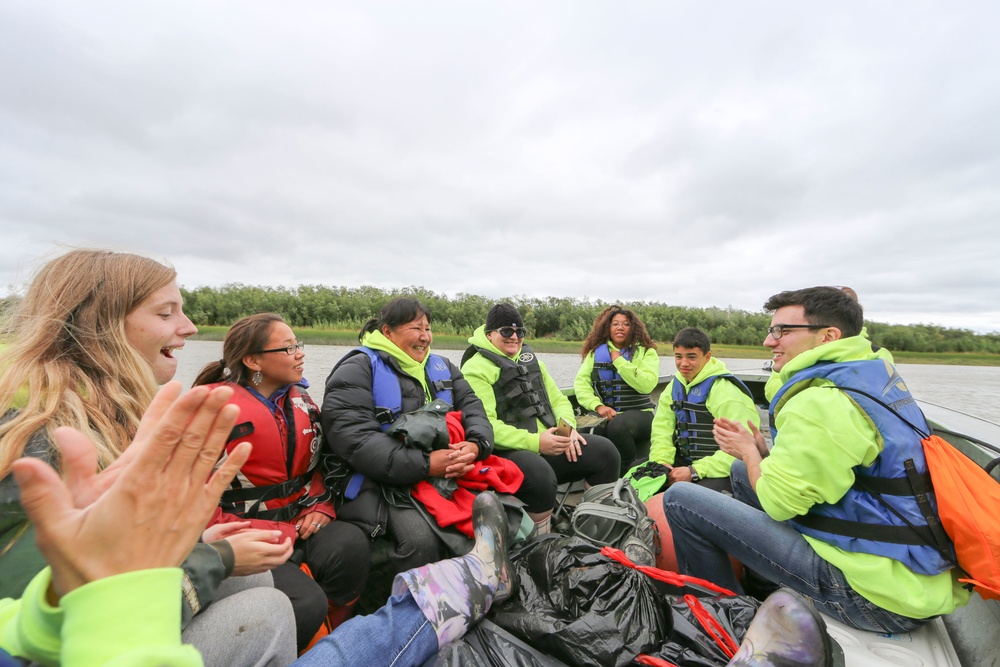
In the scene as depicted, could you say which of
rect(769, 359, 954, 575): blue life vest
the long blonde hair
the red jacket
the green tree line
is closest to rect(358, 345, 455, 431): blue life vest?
the red jacket

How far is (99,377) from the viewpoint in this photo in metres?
1.30

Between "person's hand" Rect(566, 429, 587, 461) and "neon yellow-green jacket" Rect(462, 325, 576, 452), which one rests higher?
"neon yellow-green jacket" Rect(462, 325, 576, 452)

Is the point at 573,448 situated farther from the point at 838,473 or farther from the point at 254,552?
the point at 254,552

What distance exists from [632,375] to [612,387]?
0.82 ft

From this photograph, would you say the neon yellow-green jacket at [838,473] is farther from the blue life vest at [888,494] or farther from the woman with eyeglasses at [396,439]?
the woman with eyeglasses at [396,439]

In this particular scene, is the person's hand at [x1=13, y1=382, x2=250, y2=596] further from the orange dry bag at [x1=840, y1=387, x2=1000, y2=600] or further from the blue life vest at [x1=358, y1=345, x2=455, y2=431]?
the orange dry bag at [x1=840, y1=387, x2=1000, y2=600]

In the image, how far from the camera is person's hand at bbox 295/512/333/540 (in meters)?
2.01

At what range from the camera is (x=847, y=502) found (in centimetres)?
161

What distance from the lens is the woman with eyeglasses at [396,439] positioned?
2.11 m

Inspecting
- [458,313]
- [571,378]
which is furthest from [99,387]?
[458,313]

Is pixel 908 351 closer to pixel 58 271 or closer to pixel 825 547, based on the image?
pixel 825 547

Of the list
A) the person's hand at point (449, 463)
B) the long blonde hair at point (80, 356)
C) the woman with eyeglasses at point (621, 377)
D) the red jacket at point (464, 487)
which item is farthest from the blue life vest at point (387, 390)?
the woman with eyeglasses at point (621, 377)

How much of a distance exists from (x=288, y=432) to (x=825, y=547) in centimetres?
218

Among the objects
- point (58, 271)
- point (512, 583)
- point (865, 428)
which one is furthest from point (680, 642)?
point (58, 271)
